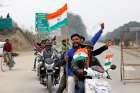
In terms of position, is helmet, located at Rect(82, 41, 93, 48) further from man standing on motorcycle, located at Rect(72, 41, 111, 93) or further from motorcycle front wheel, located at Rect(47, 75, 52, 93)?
motorcycle front wheel, located at Rect(47, 75, 52, 93)

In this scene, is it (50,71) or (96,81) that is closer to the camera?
(96,81)

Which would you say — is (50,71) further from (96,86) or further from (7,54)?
(7,54)

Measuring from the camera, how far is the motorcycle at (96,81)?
27.8 feet

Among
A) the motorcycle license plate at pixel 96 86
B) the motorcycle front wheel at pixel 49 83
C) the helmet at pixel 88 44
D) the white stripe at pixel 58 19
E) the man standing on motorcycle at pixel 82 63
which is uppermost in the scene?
the white stripe at pixel 58 19

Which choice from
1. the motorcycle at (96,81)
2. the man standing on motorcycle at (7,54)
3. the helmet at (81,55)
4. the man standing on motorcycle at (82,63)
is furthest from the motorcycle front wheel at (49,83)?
the man standing on motorcycle at (7,54)

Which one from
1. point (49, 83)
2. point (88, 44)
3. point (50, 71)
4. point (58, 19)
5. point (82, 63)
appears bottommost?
point (49, 83)

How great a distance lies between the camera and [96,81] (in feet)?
28.3

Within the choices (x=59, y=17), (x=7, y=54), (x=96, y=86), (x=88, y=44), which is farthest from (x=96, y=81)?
(x=7, y=54)

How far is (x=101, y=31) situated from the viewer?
10078mm

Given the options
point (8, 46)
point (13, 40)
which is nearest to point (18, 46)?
point (13, 40)

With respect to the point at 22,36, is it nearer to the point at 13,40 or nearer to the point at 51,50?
the point at 13,40

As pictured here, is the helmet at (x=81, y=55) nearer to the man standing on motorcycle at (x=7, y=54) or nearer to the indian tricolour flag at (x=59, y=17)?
the indian tricolour flag at (x=59, y=17)

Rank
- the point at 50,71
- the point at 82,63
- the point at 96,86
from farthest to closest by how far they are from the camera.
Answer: the point at 50,71, the point at 82,63, the point at 96,86

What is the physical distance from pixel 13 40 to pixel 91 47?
59913mm
